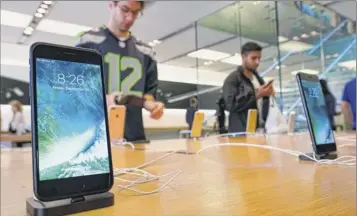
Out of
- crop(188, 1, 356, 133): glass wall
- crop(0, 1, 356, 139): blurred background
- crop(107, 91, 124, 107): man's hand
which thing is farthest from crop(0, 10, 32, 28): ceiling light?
crop(107, 91, 124, 107): man's hand

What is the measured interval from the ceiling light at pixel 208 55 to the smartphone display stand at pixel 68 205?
4.17 meters

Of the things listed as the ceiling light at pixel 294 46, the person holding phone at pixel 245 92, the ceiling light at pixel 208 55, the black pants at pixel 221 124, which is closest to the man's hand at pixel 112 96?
the person holding phone at pixel 245 92

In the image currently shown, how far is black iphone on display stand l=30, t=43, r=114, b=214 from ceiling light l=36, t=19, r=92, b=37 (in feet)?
12.2

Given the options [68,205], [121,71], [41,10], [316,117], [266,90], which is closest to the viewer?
[68,205]

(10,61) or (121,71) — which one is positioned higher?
(10,61)

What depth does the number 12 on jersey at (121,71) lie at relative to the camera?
3.43 ft

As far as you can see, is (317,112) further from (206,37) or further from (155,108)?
(206,37)

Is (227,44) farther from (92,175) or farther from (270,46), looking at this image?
(92,175)

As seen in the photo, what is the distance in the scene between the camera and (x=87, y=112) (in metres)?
0.28

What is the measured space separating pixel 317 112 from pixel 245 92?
3.15 feet

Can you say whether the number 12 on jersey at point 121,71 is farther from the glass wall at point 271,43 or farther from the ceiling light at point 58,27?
the ceiling light at point 58,27

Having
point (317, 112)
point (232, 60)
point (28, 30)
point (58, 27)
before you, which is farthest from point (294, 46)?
point (317, 112)

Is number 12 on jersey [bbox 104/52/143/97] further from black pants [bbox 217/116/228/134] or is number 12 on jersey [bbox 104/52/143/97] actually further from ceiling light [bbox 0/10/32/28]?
ceiling light [bbox 0/10/32/28]

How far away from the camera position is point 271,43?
421 cm
